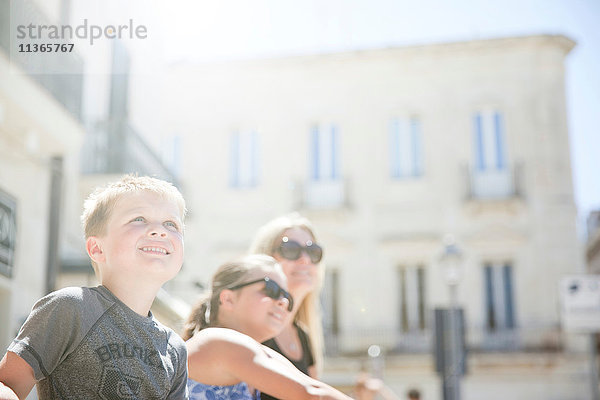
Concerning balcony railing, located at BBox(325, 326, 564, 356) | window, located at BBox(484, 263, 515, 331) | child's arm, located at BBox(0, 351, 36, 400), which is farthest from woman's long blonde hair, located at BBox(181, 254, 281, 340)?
window, located at BBox(484, 263, 515, 331)

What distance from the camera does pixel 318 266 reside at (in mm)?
3449

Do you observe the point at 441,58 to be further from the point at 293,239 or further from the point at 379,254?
the point at 293,239

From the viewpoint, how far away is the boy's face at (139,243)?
1.78 meters

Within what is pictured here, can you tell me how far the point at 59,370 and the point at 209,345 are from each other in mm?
582

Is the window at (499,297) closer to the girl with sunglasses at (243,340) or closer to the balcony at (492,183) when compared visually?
the balcony at (492,183)

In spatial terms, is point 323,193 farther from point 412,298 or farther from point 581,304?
point 581,304

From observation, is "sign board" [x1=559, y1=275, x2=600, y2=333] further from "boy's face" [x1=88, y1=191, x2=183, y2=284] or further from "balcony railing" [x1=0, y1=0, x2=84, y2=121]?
"boy's face" [x1=88, y1=191, x2=183, y2=284]

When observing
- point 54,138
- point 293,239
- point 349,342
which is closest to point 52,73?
point 54,138

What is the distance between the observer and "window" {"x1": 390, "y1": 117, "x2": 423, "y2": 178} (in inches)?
896

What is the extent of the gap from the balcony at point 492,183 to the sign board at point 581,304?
11.1 meters

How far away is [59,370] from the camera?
1.59 metres

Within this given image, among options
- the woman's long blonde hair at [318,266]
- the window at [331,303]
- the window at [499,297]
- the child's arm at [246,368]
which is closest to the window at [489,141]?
the window at [499,297]

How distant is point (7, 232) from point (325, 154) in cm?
1598

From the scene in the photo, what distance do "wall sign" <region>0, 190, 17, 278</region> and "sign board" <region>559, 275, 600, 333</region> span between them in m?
6.79
